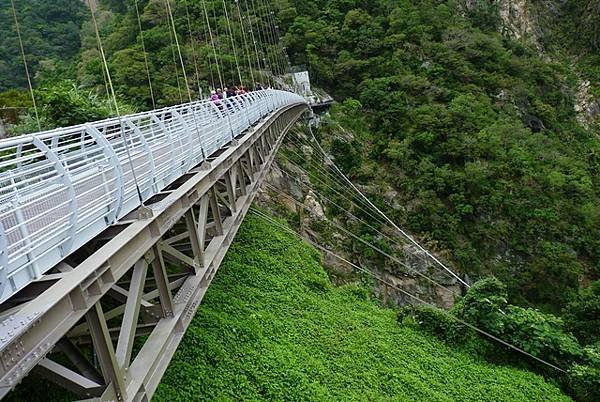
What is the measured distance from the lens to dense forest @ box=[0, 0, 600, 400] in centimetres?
1631

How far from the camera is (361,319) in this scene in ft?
43.5

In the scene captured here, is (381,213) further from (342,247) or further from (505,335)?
(505,335)

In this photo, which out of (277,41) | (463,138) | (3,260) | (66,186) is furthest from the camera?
(277,41)

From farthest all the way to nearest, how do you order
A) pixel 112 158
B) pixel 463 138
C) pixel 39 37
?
pixel 39 37 < pixel 463 138 < pixel 112 158

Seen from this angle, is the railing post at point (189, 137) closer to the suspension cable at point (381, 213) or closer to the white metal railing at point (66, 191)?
the white metal railing at point (66, 191)

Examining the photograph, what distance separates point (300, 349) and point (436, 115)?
28.9m

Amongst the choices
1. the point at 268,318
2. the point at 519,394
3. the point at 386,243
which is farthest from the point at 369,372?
the point at 386,243

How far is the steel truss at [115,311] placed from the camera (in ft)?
9.75

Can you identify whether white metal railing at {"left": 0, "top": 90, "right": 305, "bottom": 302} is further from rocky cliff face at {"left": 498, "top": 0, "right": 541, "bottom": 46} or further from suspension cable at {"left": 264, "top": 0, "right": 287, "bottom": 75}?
rocky cliff face at {"left": 498, "top": 0, "right": 541, "bottom": 46}

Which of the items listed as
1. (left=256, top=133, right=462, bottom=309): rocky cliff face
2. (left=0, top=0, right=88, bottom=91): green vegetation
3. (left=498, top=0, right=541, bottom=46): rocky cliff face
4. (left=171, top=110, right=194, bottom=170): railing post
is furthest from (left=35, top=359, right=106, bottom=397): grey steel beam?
(left=498, top=0, right=541, bottom=46): rocky cliff face

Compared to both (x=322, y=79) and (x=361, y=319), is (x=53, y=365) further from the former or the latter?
(x=322, y=79)

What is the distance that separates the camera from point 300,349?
32.6ft

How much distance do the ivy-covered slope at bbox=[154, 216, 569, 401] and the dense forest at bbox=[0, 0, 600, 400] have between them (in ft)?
5.31

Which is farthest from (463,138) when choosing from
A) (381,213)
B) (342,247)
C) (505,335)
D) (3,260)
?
(3,260)
